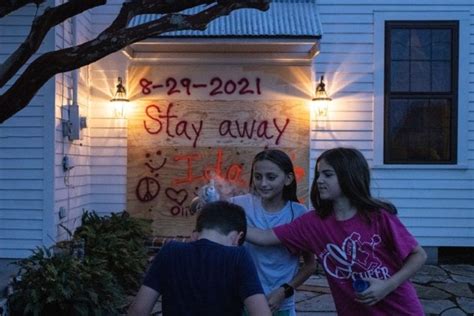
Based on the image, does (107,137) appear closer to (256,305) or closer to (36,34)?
(36,34)

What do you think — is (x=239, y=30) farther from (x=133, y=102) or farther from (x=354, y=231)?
(x=354, y=231)

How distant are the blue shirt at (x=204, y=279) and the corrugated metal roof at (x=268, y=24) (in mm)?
5943

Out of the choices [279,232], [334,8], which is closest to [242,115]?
[334,8]

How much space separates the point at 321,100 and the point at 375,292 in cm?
642

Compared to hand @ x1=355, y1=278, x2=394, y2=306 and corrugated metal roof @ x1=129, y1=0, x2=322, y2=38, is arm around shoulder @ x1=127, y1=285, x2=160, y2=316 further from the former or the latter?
corrugated metal roof @ x1=129, y1=0, x2=322, y2=38

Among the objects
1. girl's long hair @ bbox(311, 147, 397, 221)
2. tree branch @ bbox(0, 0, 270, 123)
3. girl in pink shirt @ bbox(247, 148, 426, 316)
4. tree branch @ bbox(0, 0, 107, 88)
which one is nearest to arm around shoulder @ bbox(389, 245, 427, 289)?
girl in pink shirt @ bbox(247, 148, 426, 316)

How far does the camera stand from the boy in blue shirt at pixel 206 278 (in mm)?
2051

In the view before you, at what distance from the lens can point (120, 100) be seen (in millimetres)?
8797

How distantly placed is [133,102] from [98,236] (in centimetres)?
248

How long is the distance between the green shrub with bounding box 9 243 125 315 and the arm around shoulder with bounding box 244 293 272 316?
3431mm

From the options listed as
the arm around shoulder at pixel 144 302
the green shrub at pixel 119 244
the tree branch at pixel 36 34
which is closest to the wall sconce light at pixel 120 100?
the green shrub at pixel 119 244

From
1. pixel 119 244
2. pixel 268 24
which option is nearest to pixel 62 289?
pixel 119 244

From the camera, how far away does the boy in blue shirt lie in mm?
2051

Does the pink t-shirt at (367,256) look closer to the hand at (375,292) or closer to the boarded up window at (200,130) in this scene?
the hand at (375,292)
